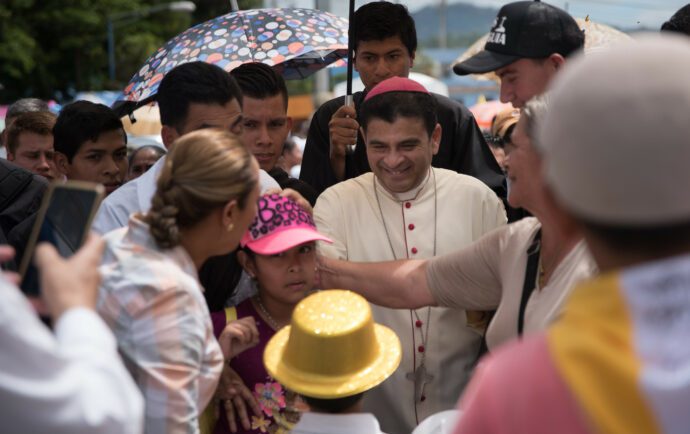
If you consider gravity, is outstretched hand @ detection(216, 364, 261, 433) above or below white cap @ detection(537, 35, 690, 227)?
below

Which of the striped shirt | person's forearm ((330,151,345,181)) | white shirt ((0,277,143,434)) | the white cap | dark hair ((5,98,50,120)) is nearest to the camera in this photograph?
the white cap

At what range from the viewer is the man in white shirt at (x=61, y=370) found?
5.28 ft

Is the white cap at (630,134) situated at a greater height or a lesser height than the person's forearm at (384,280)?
greater

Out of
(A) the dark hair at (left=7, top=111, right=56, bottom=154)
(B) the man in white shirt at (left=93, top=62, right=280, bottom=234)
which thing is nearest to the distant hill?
(B) the man in white shirt at (left=93, top=62, right=280, bottom=234)

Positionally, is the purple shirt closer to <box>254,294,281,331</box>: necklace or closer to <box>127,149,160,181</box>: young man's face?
<box>254,294,281,331</box>: necklace

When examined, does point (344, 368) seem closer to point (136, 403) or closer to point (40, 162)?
point (136, 403)

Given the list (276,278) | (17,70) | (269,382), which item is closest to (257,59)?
(276,278)

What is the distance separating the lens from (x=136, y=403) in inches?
69.8

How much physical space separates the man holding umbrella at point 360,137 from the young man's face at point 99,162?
105cm

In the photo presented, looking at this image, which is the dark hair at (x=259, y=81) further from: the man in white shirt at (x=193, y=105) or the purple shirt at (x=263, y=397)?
the purple shirt at (x=263, y=397)

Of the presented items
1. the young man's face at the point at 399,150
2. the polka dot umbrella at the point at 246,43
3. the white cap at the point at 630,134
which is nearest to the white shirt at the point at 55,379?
the white cap at the point at 630,134

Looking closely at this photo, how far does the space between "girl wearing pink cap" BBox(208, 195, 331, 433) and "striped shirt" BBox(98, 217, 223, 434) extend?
72cm

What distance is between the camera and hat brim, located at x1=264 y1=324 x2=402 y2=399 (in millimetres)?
2334

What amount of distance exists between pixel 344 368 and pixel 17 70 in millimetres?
31595
